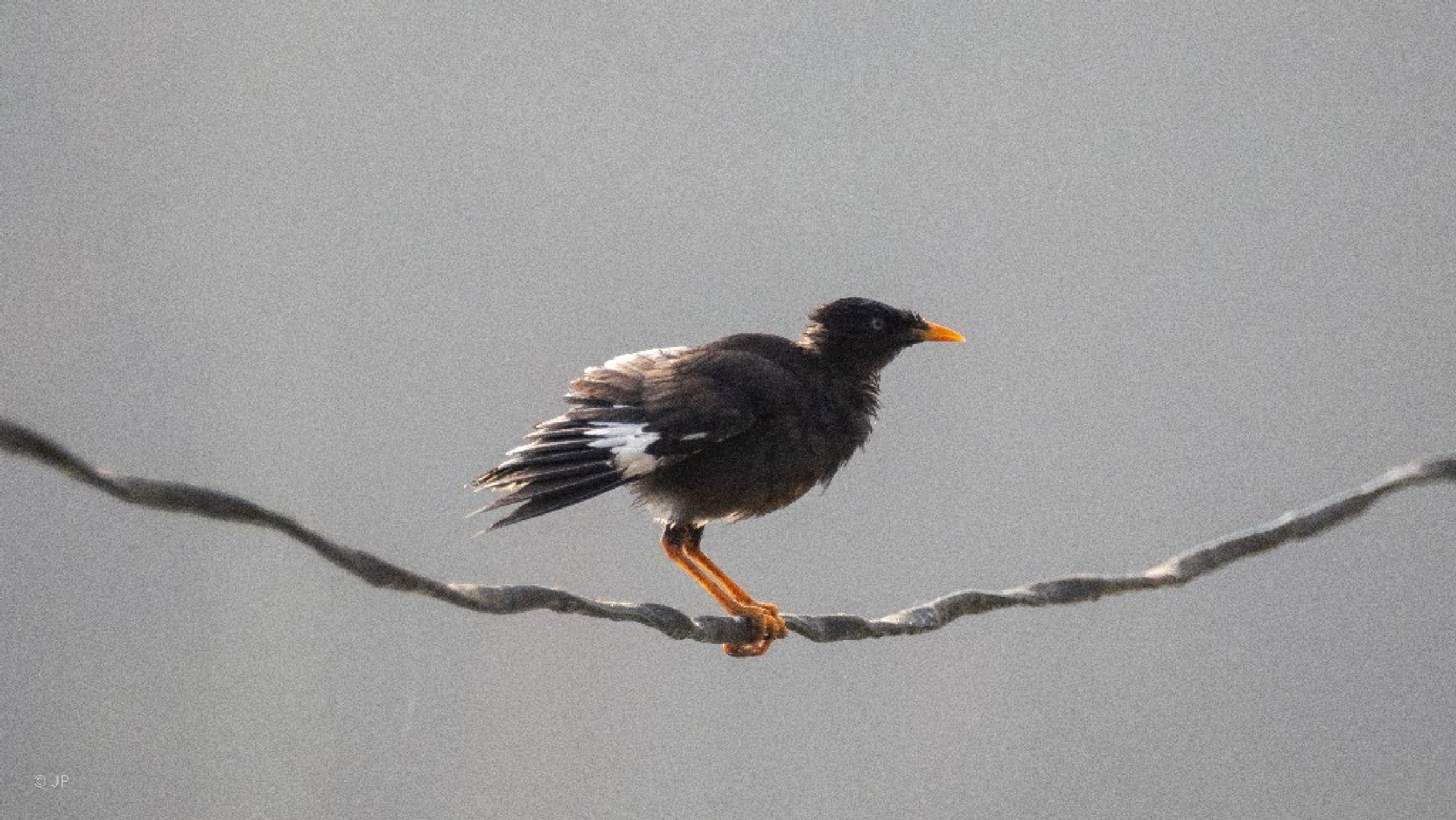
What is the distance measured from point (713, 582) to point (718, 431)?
0.68m

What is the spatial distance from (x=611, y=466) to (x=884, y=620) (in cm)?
93

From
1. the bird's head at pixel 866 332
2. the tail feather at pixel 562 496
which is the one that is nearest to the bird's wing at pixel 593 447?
the tail feather at pixel 562 496

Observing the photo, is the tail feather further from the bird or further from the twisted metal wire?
the twisted metal wire

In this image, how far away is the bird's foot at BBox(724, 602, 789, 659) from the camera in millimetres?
3883

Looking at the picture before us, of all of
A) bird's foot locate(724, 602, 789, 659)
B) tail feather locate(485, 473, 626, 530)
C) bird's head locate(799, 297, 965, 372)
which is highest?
bird's head locate(799, 297, 965, 372)

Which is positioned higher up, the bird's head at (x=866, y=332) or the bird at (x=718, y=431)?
the bird's head at (x=866, y=332)

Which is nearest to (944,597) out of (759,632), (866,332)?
(759,632)

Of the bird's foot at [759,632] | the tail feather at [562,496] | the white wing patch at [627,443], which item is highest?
the white wing patch at [627,443]

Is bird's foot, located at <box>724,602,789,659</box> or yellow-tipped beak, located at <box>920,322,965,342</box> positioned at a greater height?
yellow-tipped beak, located at <box>920,322,965,342</box>

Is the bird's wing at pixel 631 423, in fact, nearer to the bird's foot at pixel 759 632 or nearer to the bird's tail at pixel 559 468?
the bird's tail at pixel 559 468

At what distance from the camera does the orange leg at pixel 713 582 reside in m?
4.13

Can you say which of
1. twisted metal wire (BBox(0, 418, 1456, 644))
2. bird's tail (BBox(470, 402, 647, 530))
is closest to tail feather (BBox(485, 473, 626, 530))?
bird's tail (BBox(470, 402, 647, 530))

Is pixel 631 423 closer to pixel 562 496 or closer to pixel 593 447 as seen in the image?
pixel 593 447

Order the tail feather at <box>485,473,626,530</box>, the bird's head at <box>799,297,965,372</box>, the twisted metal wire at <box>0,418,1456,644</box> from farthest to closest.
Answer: the bird's head at <box>799,297,965,372</box>, the tail feather at <box>485,473,626,530</box>, the twisted metal wire at <box>0,418,1456,644</box>
